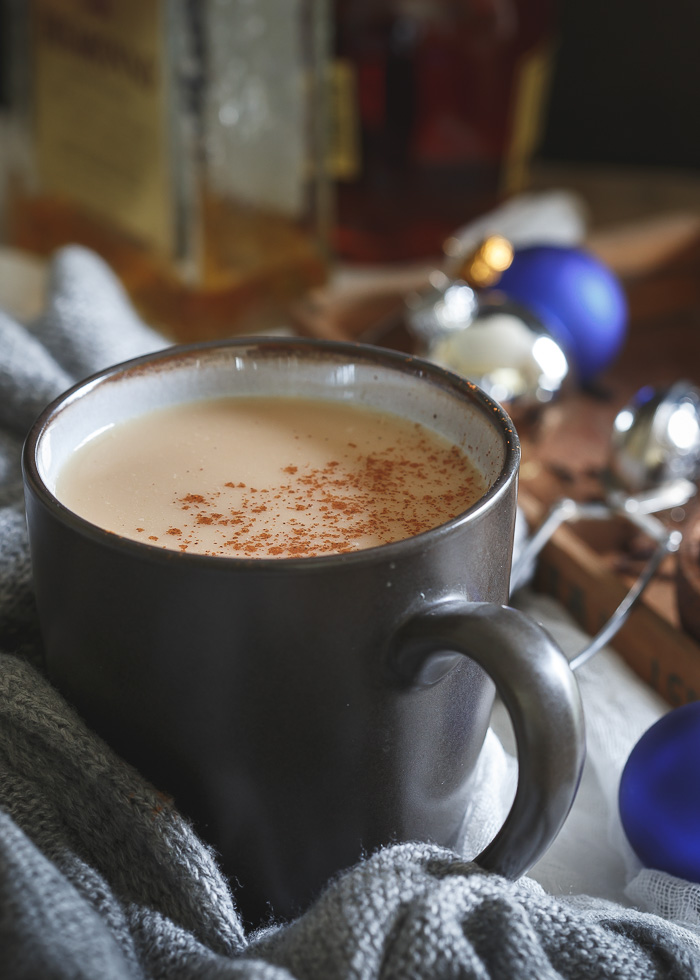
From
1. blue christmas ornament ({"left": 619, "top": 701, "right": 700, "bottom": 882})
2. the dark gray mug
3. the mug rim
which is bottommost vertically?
blue christmas ornament ({"left": 619, "top": 701, "right": 700, "bottom": 882})

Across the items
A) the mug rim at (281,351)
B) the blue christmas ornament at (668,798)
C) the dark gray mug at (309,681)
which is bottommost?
the blue christmas ornament at (668,798)

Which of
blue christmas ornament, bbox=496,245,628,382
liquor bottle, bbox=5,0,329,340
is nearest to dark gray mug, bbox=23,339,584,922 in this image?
blue christmas ornament, bbox=496,245,628,382

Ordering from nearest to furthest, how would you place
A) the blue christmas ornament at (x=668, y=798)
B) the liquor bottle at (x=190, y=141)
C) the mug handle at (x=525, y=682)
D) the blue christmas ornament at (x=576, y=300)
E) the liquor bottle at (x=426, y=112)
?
the mug handle at (x=525, y=682), the blue christmas ornament at (x=668, y=798), the blue christmas ornament at (x=576, y=300), the liquor bottle at (x=190, y=141), the liquor bottle at (x=426, y=112)

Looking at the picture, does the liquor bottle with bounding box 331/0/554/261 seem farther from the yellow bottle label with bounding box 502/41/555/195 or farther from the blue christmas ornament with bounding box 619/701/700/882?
the blue christmas ornament with bounding box 619/701/700/882

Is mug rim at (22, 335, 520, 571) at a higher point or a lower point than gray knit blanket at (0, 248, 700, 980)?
higher

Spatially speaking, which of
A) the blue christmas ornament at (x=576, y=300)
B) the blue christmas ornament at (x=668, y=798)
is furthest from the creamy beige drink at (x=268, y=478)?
the blue christmas ornament at (x=576, y=300)

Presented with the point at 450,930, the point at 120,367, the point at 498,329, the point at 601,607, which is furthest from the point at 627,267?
the point at 450,930

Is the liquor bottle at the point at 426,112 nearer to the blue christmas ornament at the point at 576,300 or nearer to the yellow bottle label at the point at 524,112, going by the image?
the yellow bottle label at the point at 524,112
